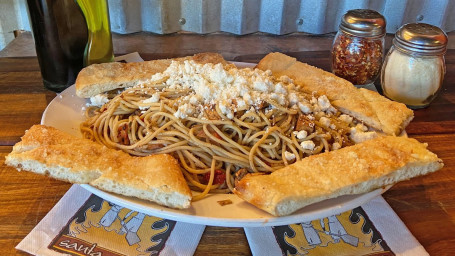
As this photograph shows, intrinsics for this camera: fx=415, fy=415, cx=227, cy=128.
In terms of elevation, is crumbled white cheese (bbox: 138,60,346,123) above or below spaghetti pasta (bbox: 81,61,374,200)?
above

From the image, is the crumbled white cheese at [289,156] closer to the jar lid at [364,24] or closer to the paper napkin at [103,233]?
the paper napkin at [103,233]

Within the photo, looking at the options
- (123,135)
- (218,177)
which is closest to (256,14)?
(123,135)

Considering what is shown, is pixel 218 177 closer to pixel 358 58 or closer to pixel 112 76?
pixel 112 76

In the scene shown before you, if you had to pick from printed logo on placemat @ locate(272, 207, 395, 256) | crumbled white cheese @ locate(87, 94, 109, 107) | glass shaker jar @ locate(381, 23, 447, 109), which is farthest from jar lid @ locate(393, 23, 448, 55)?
crumbled white cheese @ locate(87, 94, 109, 107)

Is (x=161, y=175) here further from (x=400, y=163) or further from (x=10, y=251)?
(x=400, y=163)

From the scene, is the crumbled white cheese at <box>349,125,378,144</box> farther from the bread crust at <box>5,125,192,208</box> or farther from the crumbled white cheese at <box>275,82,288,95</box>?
the bread crust at <box>5,125,192,208</box>

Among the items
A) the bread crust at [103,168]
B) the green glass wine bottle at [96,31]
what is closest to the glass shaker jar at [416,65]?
the bread crust at [103,168]
